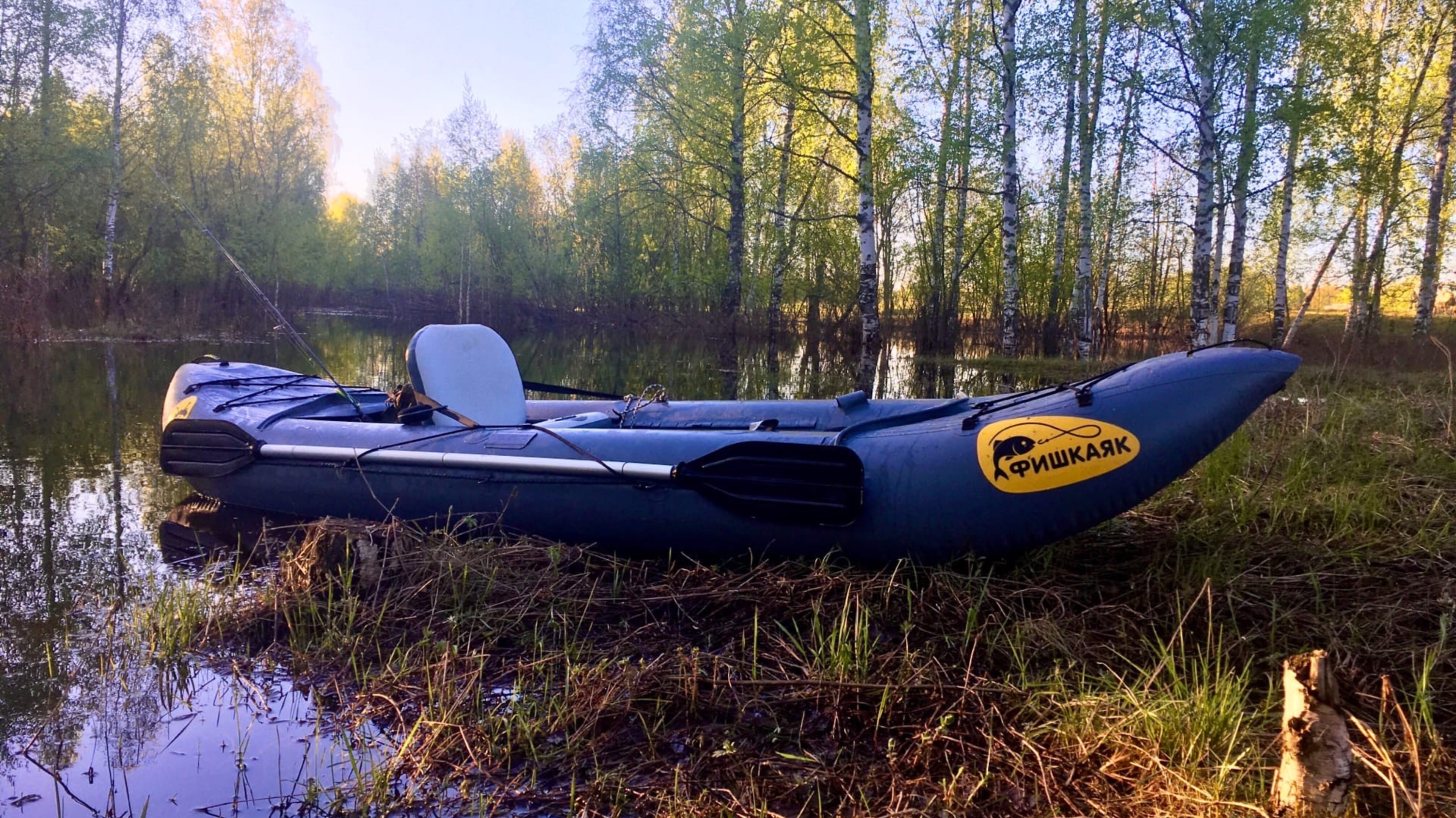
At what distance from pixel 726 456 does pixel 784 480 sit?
A: 267 mm

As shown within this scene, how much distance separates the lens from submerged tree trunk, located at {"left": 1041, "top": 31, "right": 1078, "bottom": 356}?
1307 cm

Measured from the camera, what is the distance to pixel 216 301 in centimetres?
1862

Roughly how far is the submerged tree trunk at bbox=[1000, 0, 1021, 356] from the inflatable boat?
24.8 feet

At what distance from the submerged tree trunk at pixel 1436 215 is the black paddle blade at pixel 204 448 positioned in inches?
632

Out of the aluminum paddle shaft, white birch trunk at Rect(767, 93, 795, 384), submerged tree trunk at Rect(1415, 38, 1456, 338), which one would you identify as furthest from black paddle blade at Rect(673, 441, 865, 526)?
submerged tree trunk at Rect(1415, 38, 1456, 338)

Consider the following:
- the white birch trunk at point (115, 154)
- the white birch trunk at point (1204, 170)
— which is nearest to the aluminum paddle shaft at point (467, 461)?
the white birch trunk at point (1204, 170)

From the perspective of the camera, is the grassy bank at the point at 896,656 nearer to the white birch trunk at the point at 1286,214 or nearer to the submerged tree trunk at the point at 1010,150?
the submerged tree trunk at the point at 1010,150

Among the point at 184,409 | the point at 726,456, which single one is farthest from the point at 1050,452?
the point at 184,409

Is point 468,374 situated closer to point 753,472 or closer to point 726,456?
point 726,456

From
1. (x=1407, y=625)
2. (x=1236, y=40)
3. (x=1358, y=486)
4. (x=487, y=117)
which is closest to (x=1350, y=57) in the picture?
(x=1236, y=40)

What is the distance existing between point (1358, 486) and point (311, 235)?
25235mm

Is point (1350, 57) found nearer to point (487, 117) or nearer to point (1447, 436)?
point (1447, 436)

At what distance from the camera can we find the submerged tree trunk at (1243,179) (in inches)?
374

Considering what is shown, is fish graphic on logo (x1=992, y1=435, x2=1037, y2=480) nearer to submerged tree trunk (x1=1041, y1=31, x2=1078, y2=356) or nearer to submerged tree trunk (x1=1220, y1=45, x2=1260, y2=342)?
submerged tree trunk (x1=1220, y1=45, x2=1260, y2=342)
